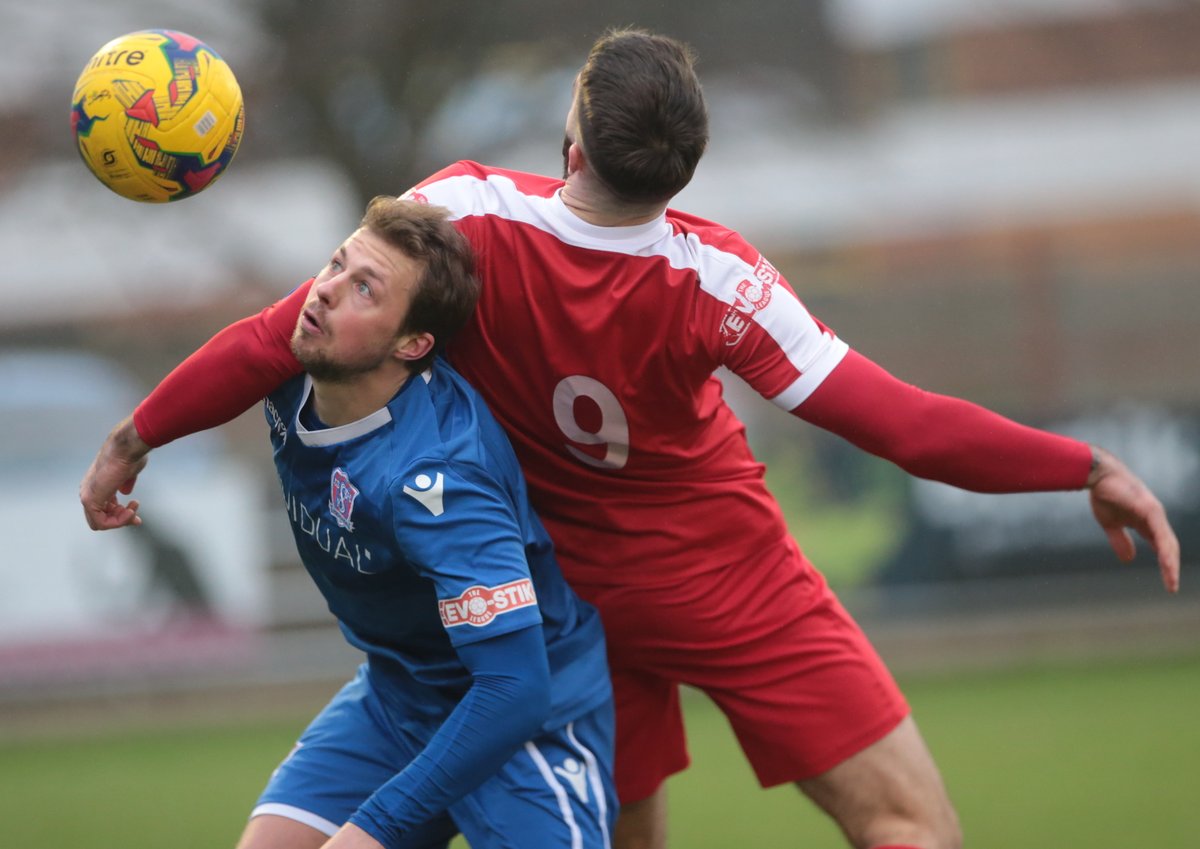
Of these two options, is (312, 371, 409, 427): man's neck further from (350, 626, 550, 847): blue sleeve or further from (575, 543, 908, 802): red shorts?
(575, 543, 908, 802): red shorts

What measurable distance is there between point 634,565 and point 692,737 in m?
5.35

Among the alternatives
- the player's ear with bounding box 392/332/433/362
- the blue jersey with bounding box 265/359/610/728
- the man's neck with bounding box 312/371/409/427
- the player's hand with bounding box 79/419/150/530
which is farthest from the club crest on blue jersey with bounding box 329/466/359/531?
the player's hand with bounding box 79/419/150/530

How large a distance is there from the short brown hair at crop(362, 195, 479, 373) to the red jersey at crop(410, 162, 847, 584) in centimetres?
13

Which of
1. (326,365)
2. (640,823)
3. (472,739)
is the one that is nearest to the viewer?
(472,739)

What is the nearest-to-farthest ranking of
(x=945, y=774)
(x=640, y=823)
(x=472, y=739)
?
(x=472, y=739), (x=640, y=823), (x=945, y=774)

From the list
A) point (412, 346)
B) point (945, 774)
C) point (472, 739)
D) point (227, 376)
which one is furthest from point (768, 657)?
point (945, 774)

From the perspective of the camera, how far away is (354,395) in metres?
3.39

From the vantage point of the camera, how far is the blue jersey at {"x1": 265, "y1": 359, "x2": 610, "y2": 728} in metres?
3.18

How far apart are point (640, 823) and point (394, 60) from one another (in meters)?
8.73

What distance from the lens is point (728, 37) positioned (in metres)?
13.0

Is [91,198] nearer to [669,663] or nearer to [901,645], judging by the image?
[901,645]

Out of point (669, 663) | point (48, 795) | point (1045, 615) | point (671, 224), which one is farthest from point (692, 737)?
point (671, 224)

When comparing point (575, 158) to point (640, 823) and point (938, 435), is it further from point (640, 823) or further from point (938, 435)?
point (640, 823)

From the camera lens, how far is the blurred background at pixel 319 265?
32.1 feet
